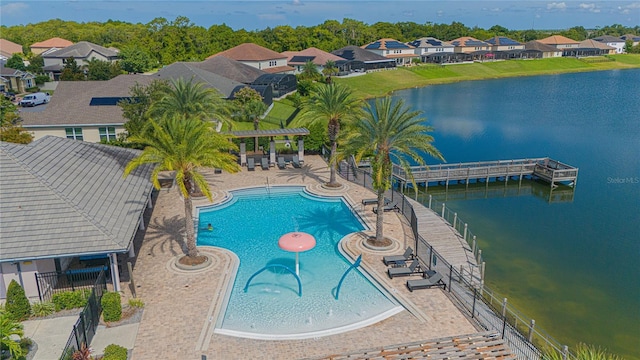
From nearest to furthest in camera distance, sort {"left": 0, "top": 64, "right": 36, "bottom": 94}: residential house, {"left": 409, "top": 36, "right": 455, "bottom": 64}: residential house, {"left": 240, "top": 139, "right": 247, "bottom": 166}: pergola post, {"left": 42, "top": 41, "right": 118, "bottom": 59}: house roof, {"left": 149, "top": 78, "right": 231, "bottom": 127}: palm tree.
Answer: {"left": 149, "top": 78, "right": 231, "bottom": 127}: palm tree → {"left": 240, "top": 139, "right": 247, "bottom": 166}: pergola post → {"left": 0, "top": 64, "right": 36, "bottom": 94}: residential house → {"left": 42, "top": 41, "right": 118, "bottom": 59}: house roof → {"left": 409, "top": 36, "right": 455, "bottom": 64}: residential house

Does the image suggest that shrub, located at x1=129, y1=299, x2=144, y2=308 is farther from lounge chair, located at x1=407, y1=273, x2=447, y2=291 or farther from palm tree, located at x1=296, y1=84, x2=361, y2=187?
palm tree, located at x1=296, y1=84, x2=361, y2=187

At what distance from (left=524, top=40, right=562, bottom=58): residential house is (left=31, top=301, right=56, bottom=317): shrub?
15669cm

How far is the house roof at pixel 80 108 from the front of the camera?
4438cm

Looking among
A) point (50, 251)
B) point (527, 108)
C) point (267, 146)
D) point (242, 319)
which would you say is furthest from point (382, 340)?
point (527, 108)

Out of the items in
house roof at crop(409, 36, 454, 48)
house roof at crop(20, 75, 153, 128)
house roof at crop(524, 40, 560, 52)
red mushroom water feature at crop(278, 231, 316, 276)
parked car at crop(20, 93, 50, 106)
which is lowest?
red mushroom water feature at crop(278, 231, 316, 276)

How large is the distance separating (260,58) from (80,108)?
4911 centimetres

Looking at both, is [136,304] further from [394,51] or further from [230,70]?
[394,51]

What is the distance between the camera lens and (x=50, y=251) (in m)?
19.9

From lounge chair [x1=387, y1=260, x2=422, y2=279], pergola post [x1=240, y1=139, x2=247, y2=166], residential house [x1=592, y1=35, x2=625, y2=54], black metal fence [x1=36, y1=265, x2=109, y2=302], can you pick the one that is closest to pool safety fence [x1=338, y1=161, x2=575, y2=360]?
lounge chair [x1=387, y1=260, x2=422, y2=279]

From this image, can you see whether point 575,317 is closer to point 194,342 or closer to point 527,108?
point 194,342

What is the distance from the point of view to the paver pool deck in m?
18.2

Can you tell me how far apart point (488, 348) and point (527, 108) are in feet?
234

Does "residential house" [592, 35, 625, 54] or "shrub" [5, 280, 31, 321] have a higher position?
"residential house" [592, 35, 625, 54]

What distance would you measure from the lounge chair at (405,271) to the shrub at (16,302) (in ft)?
54.4
